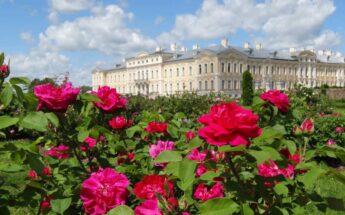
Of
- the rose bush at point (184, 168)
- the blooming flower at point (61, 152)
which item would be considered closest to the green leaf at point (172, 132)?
the rose bush at point (184, 168)

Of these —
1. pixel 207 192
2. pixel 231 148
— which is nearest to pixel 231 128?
pixel 231 148

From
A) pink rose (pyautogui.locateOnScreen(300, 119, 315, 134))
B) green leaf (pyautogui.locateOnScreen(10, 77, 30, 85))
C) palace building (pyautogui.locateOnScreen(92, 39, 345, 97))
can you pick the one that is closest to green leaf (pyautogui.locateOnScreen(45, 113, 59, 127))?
green leaf (pyautogui.locateOnScreen(10, 77, 30, 85))

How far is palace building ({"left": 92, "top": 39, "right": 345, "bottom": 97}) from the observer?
170 ft

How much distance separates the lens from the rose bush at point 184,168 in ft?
3.02

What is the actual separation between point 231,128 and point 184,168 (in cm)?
19

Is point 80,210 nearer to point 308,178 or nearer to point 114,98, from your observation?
point 114,98

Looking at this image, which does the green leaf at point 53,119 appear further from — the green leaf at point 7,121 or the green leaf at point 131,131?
the green leaf at point 131,131

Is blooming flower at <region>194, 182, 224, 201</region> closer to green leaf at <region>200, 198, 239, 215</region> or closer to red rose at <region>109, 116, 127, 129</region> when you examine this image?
green leaf at <region>200, 198, 239, 215</region>

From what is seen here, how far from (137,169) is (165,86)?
187ft

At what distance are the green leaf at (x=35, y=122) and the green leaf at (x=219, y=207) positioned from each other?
45 cm

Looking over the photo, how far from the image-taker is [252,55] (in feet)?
179

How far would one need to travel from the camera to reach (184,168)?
100cm

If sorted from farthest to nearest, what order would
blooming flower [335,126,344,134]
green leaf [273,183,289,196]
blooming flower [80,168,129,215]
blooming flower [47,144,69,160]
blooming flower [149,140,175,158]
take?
blooming flower [335,126,344,134] < blooming flower [47,144,69,160] < blooming flower [149,140,175,158] < green leaf [273,183,289,196] < blooming flower [80,168,129,215]

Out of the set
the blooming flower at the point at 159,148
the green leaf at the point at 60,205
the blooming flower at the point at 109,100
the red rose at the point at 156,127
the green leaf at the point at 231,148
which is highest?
the blooming flower at the point at 109,100
